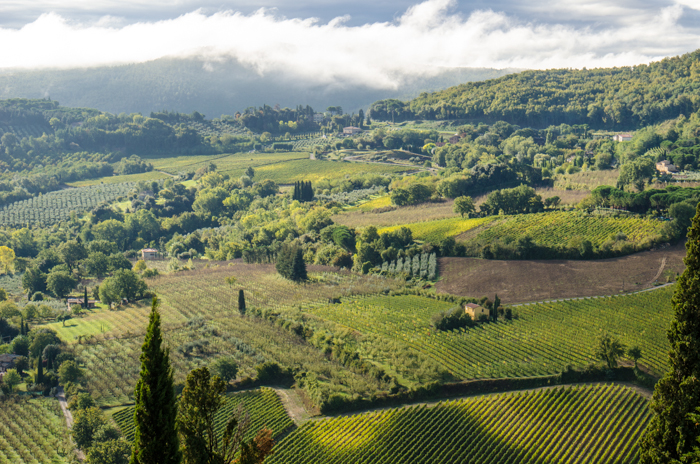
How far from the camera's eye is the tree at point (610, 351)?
1449 inches

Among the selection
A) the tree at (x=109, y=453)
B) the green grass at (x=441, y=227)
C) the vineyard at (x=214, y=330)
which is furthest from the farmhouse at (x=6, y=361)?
the green grass at (x=441, y=227)

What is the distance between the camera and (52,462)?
3025cm

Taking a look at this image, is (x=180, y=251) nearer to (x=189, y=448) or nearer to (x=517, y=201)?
(x=517, y=201)

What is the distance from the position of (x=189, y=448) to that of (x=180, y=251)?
73.7m

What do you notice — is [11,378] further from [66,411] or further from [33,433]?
[33,433]

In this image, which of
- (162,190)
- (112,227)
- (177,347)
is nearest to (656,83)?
(162,190)

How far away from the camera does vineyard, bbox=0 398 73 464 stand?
100ft

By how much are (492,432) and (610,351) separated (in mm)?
10899

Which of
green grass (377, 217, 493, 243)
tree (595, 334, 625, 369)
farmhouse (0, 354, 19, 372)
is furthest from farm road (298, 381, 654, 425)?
green grass (377, 217, 493, 243)

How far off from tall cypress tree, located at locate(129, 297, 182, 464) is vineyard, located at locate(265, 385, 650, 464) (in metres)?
19.3

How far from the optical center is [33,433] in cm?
3284

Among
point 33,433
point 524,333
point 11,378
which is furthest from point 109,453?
point 524,333

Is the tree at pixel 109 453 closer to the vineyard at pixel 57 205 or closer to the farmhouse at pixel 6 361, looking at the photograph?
the farmhouse at pixel 6 361

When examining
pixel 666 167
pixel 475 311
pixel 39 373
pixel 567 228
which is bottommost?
pixel 39 373
